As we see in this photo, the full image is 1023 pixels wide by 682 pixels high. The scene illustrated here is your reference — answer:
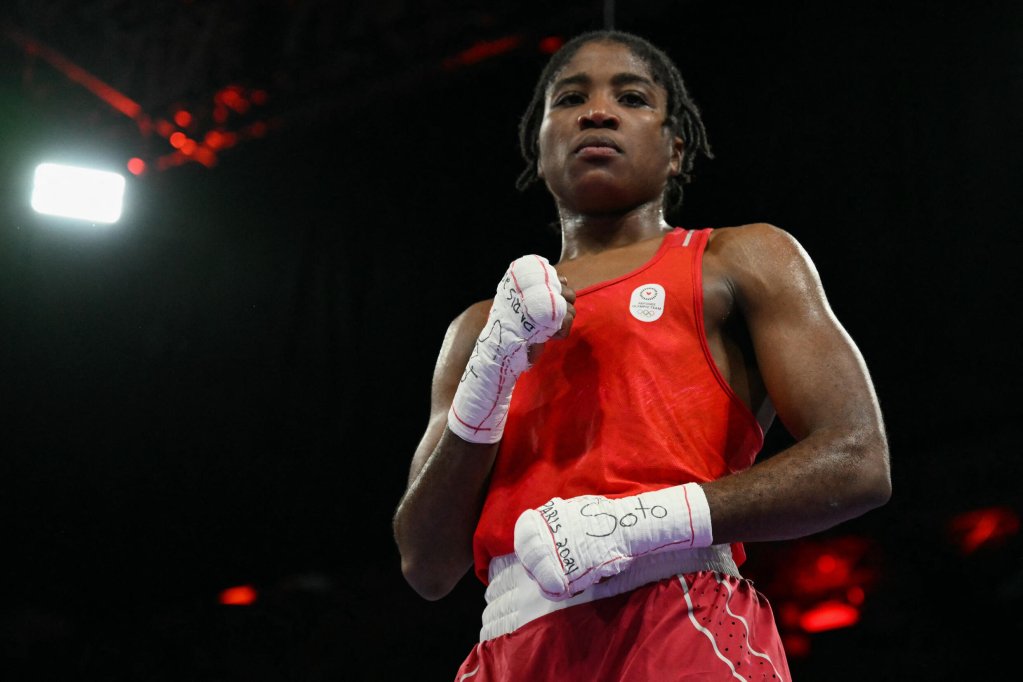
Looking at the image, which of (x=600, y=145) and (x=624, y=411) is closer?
(x=624, y=411)

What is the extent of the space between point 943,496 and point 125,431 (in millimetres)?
3348

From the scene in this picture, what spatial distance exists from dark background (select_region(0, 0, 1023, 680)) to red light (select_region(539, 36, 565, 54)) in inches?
2.7

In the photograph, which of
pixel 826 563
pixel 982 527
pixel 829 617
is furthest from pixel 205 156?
pixel 982 527

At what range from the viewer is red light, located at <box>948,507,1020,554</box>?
386 centimetres

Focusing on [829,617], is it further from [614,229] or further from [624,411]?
[624,411]

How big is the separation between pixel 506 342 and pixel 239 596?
360 cm

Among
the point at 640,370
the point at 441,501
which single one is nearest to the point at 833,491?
the point at 640,370

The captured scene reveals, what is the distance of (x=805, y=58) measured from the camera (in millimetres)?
4145

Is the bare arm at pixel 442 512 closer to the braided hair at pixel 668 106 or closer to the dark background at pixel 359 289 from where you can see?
the braided hair at pixel 668 106

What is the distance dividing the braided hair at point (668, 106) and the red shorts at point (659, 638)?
35.9 inches

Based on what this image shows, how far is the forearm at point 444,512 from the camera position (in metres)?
1.56

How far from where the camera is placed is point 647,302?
156 centimetres

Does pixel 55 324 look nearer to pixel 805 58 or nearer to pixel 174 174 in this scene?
pixel 174 174

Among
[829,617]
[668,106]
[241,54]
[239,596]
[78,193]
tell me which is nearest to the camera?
[668,106]
